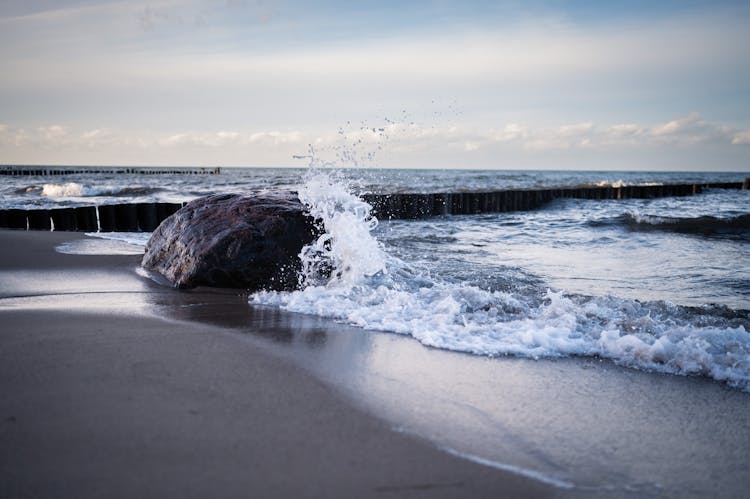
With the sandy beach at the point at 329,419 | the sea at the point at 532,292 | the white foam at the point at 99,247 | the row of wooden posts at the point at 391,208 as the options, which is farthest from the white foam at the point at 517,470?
the row of wooden posts at the point at 391,208

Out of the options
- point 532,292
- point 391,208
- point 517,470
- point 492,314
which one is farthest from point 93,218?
point 517,470

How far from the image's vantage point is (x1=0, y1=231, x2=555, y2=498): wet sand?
174 cm

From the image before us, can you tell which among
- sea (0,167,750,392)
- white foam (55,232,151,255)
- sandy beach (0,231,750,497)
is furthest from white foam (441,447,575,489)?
white foam (55,232,151,255)

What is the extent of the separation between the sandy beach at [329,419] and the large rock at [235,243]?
1.57 meters

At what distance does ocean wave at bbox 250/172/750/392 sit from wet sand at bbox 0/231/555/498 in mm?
1110

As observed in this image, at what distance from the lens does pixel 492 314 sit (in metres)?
4.14

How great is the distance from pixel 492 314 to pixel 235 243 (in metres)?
2.47

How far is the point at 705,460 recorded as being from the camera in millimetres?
2057

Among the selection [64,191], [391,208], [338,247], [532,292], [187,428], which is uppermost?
[64,191]

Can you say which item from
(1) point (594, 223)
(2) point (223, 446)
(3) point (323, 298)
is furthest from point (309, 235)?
(1) point (594, 223)

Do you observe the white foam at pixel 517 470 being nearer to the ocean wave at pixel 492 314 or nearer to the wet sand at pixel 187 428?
the wet sand at pixel 187 428

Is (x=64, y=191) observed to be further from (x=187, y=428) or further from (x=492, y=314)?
(x=187, y=428)

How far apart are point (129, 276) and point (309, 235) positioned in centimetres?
178

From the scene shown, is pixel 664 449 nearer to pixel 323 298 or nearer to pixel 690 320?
pixel 690 320
